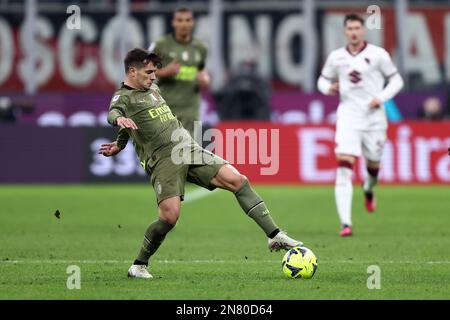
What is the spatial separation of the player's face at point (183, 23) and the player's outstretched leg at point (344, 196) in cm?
280

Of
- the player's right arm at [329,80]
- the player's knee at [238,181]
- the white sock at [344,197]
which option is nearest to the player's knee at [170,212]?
the player's knee at [238,181]

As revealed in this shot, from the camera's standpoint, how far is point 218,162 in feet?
33.0

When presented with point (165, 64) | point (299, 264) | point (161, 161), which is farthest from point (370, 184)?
point (161, 161)

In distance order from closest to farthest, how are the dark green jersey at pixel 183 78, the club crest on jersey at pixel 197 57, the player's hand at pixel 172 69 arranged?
the player's hand at pixel 172 69
the dark green jersey at pixel 183 78
the club crest on jersey at pixel 197 57

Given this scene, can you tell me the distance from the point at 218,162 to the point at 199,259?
5.48 ft

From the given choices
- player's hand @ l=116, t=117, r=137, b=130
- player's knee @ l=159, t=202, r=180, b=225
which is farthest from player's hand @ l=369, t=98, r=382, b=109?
player's hand @ l=116, t=117, r=137, b=130

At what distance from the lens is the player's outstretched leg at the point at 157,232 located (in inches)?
384

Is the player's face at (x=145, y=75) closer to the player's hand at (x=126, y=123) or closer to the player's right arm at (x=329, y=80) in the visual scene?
the player's hand at (x=126, y=123)

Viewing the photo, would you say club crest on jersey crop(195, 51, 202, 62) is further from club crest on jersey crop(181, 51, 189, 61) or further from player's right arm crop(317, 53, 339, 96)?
player's right arm crop(317, 53, 339, 96)

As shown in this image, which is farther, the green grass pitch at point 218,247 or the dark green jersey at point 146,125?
the dark green jersey at point 146,125
